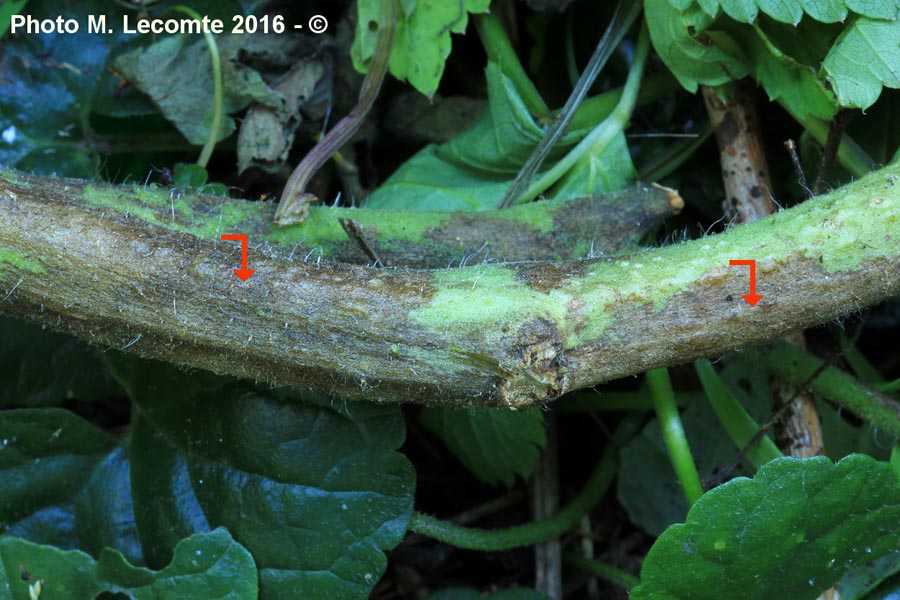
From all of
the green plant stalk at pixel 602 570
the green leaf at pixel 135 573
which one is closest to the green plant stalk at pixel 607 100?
the green plant stalk at pixel 602 570

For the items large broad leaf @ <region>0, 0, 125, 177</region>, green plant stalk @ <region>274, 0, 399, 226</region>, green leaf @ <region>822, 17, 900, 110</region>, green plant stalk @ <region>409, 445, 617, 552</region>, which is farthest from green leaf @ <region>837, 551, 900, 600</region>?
large broad leaf @ <region>0, 0, 125, 177</region>

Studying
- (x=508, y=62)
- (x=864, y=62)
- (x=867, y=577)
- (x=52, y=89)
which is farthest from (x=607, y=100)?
(x=52, y=89)

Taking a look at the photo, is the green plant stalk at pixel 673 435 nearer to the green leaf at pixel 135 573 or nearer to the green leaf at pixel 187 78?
the green leaf at pixel 135 573

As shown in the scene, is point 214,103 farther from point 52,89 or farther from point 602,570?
point 602,570

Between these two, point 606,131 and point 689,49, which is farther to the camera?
point 606,131

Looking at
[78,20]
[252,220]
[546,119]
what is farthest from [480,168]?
[78,20]

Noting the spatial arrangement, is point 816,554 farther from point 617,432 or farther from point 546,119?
point 546,119

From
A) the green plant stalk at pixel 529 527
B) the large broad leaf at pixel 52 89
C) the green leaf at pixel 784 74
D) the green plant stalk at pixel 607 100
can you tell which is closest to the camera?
the green leaf at pixel 784 74
